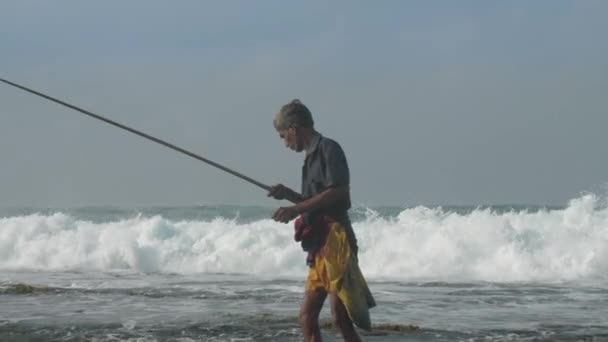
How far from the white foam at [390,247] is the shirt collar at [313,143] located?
13.1 metres

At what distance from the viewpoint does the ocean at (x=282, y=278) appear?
9.34 m

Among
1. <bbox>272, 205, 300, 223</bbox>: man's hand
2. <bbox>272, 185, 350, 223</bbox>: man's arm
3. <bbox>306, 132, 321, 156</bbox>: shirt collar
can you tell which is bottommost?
<bbox>272, 205, 300, 223</bbox>: man's hand

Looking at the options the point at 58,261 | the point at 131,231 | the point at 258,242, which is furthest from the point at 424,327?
the point at 131,231

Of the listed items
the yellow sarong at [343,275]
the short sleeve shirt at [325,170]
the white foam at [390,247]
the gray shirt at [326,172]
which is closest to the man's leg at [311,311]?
the yellow sarong at [343,275]

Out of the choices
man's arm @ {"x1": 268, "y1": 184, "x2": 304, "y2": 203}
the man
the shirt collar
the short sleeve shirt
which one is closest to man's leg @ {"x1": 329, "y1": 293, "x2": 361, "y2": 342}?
the man

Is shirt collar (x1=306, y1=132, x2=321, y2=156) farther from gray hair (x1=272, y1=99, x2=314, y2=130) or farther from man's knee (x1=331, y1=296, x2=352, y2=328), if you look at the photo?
man's knee (x1=331, y1=296, x2=352, y2=328)

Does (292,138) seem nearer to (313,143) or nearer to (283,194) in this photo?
(313,143)

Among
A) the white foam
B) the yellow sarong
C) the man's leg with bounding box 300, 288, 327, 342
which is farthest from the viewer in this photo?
the white foam

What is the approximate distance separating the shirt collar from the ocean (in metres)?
3.69

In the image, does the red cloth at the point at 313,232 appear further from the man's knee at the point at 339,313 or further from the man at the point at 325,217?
the man's knee at the point at 339,313

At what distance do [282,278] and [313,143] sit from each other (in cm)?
1308

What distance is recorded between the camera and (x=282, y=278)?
18141 millimetres

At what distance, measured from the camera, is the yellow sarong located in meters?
5.21

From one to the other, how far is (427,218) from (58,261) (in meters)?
9.61
